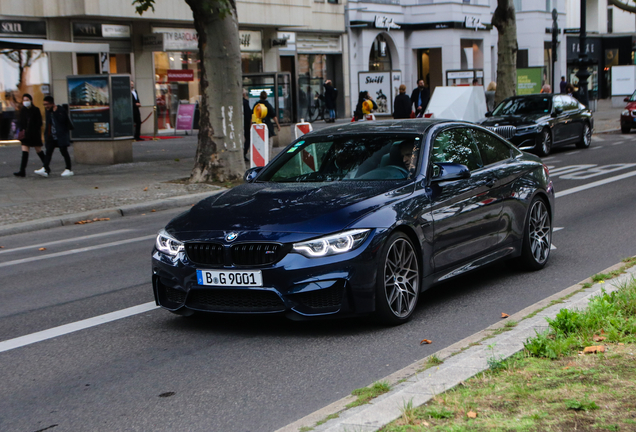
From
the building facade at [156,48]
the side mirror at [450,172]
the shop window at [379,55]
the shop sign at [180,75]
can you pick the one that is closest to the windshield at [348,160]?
the side mirror at [450,172]

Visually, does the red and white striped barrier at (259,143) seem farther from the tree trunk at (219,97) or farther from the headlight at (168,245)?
the headlight at (168,245)

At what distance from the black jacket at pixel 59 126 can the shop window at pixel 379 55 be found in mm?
27818

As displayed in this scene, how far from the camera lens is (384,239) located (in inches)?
232

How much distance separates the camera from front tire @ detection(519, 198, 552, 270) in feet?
26.0

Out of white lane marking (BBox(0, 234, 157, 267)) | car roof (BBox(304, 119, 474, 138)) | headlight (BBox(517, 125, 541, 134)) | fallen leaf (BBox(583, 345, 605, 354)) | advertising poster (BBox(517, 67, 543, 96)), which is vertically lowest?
white lane marking (BBox(0, 234, 157, 267))

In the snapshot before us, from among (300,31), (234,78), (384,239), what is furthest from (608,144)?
(384,239)

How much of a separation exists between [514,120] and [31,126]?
39.4 feet

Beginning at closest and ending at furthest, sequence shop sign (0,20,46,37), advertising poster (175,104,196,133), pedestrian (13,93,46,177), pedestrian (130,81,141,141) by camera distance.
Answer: pedestrian (13,93,46,177) < shop sign (0,20,46,37) < pedestrian (130,81,141,141) < advertising poster (175,104,196,133)

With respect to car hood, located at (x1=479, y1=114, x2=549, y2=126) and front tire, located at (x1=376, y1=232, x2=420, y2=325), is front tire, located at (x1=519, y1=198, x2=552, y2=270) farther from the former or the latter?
car hood, located at (x1=479, y1=114, x2=549, y2=126)

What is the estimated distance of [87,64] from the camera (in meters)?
29.7

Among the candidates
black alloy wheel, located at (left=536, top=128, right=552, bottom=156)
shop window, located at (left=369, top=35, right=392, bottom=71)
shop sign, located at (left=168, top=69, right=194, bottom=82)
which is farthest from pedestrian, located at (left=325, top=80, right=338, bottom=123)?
black alloy wheel, located at (left=536, top=128, right=552, bottom=156)

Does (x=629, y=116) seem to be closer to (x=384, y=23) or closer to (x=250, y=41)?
(x=250, y=41)

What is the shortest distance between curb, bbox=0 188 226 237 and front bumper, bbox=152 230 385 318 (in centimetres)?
742

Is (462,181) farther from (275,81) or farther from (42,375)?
(275,81)
